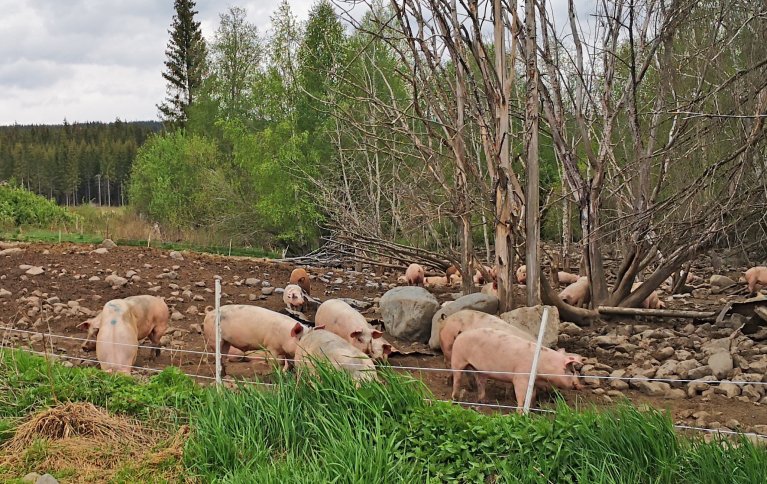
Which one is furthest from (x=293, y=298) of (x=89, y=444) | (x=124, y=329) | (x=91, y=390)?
(x=89, y=444)

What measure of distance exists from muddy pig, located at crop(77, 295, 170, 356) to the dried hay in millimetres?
2243

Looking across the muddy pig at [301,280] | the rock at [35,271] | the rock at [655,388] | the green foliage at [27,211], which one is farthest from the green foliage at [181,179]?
the rock at [655,388]

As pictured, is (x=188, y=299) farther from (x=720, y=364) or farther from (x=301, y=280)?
(x=720, y=364)

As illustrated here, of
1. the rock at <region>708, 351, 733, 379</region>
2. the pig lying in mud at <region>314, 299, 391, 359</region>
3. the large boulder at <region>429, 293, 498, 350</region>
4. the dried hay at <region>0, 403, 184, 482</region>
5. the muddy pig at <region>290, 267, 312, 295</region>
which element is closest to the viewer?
the dried hay at <region>0, 403, 184, 482</region>

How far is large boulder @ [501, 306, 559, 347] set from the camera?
809cm

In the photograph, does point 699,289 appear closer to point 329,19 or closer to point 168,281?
point 168,281

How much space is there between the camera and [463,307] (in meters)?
8.94

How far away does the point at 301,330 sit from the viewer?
7.60 m

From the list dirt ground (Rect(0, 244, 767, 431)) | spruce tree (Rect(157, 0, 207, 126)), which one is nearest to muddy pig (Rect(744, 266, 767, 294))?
dirt ground (Rect(0, 244, 767, 431))

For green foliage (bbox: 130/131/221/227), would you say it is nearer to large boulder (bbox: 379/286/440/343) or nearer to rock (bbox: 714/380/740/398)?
large boulder (bbox: 379/286/440/343)

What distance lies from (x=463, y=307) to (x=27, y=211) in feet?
74.9

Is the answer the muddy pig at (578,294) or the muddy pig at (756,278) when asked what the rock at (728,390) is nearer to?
the muddy pig at (578,294)

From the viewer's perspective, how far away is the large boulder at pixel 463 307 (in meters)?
8.74

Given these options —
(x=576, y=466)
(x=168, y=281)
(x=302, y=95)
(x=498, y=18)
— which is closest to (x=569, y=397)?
(x=576, y=466)
